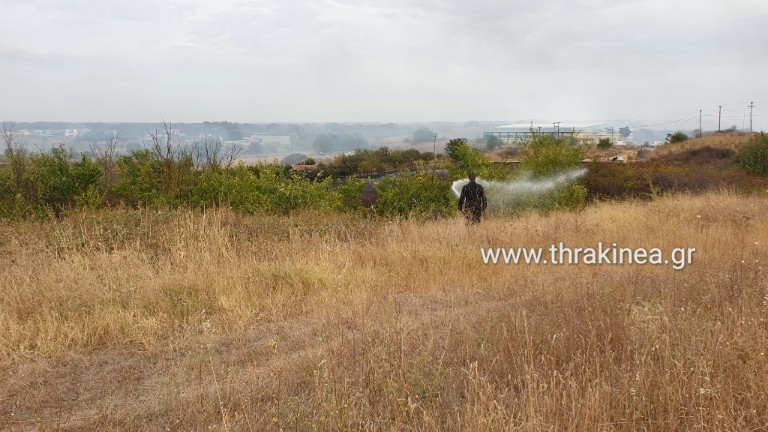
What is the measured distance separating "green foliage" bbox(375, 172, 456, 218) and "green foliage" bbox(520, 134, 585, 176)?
8.87 feet

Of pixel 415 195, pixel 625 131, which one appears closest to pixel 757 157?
pixel 415 195

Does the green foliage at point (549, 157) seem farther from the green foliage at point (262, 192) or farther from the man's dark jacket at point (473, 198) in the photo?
the man's dark jacket at point (473, 198)

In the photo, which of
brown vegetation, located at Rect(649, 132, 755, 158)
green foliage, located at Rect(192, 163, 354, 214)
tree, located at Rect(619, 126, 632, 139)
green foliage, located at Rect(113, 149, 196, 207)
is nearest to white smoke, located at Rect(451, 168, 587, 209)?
green foliage, located at Rect(192, 163, 354, 214)

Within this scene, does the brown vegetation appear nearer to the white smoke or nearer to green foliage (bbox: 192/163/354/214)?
the white smoke

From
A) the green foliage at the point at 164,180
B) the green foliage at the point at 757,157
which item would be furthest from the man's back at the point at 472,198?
the green foliage at the point at 757,157

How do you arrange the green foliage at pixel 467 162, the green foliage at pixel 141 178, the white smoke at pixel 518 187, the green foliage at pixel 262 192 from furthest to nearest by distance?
the green foliage at pixel 467 162
the white smoke at pixel 518 187
the green foliage at pixel 141 178
the green foliage at pixel 262 192

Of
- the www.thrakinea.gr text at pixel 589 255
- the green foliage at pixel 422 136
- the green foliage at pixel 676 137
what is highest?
the green foliage at pixel 422 136

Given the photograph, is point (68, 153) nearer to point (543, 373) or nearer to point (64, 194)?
point (64, 194)

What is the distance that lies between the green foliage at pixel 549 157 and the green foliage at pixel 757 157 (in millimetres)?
16094

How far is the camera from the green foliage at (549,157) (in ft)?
56.6

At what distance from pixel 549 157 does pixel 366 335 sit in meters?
14.0

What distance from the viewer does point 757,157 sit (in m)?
28.8

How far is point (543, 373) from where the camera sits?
148 inches

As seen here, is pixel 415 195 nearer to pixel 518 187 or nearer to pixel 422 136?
pixel 518 187
